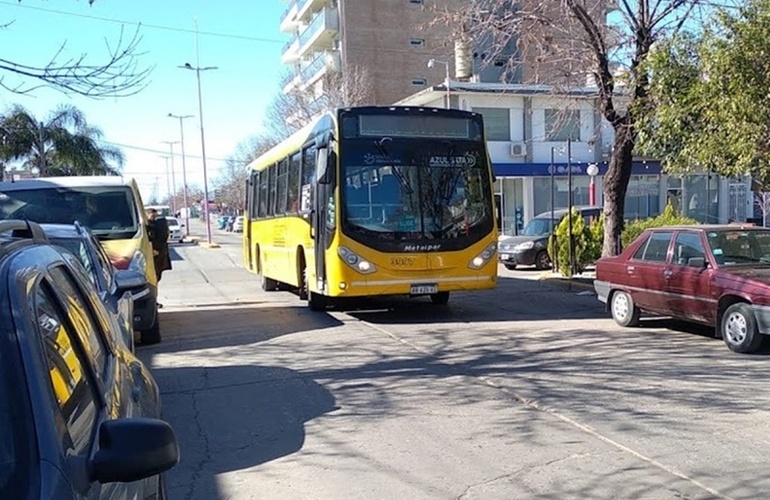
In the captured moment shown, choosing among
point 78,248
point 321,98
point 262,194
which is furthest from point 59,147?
point 78,248

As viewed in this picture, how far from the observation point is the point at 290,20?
60656mm

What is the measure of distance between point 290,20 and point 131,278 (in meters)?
55.4

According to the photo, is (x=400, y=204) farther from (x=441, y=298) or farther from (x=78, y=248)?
(x=78, y=248)

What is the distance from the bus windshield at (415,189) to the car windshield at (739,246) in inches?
142

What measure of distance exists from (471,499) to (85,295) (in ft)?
8.19

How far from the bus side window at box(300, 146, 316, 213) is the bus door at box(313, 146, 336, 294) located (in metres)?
0.42

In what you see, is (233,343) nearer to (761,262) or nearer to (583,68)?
(761,262)

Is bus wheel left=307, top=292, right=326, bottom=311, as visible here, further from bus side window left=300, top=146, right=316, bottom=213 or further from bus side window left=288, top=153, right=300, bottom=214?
bus side window left=288, top=153, right=300, bottom=214

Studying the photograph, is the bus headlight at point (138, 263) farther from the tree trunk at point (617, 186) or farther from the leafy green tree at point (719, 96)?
the tree trunk at point (617, 186)

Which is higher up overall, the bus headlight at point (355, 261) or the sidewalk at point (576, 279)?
the bus headlight at point (355, 261)

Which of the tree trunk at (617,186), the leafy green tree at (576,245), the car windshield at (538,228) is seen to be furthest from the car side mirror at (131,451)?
the car windshield at (538,228)

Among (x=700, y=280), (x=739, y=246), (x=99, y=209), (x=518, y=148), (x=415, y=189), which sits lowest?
(x=700, y=280)

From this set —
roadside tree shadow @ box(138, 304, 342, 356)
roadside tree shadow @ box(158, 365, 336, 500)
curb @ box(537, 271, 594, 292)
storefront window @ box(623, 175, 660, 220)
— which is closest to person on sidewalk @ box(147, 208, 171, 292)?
roadside tree shadow @ box(138, 304, 342, 356)

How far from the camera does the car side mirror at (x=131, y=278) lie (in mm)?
8945
